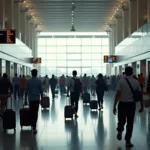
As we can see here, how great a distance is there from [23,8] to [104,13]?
373 inches

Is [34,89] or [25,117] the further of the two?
[25,117]

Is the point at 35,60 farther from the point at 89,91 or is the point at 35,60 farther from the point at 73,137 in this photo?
the point at 73,137

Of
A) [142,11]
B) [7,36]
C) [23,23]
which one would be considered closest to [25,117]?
[7,36]

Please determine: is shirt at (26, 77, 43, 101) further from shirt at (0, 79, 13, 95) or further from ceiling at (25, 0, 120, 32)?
ceiling at (25, 0, 120, 32)

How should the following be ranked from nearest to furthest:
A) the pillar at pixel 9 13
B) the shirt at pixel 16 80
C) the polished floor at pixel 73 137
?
the polished floor at pixel 73 137 → the shirt at pixel 16 80 → the pillar at pixel 9 13

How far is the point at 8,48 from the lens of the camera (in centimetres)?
3041

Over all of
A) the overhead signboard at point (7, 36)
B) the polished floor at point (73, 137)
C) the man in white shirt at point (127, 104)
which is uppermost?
the overhead signboard at point (7, 36)

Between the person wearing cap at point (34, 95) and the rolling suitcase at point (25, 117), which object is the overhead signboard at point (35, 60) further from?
the person wearing cap at point (34, 95)

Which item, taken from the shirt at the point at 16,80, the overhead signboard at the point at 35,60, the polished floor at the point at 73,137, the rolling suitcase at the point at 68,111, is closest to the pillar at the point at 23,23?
the overhead signboard at the point at 35,60

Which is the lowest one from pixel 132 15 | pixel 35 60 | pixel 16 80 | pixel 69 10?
pixel 16 80

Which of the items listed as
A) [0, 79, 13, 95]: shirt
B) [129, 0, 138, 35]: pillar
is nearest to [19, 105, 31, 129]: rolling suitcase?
[0, 79, 13, 95]: shirt

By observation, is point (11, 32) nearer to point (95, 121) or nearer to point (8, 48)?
point (95, 121)

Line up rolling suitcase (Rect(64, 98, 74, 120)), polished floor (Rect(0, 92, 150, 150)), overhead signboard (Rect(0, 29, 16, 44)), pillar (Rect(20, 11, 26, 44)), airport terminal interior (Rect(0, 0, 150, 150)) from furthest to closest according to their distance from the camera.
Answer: pillar (Rect(20, 11, 26, 44)) → overhead signboard (Rect(0, 29, 16, 44)) → rolling suitcase (Rect(64, 98, 74, 120)) → airport terminal interior (Rect(0, 0, 150, 150)) → polished floor (Rect(0, 92, 150, 150))

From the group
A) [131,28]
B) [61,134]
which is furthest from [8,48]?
[61,134]
